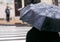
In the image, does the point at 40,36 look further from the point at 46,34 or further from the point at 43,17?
the point at 43,17

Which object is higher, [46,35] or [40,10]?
[40,10]

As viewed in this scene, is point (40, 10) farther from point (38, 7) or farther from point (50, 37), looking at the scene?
point (50, 37)

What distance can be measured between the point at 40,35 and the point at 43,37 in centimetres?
5

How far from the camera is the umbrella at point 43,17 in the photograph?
399 cm

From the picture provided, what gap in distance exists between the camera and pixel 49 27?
3.99 metres

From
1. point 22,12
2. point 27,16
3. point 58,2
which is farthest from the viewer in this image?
point 58,2

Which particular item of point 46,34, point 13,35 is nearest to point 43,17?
point 46,34

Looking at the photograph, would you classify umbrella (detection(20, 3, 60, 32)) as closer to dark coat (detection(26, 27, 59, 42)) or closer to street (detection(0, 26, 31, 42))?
dark coat (detection(26, 27, 59, 42))

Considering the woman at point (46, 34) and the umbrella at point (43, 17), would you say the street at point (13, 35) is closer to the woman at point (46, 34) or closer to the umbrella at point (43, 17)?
the umbrella at point (43, 17)

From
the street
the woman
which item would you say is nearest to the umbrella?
the woman

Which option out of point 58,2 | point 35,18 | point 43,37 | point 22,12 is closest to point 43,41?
point 43,37

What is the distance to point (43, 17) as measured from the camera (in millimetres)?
4027

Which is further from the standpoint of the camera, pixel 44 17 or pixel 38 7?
pixel 38 7

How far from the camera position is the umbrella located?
399 cm
